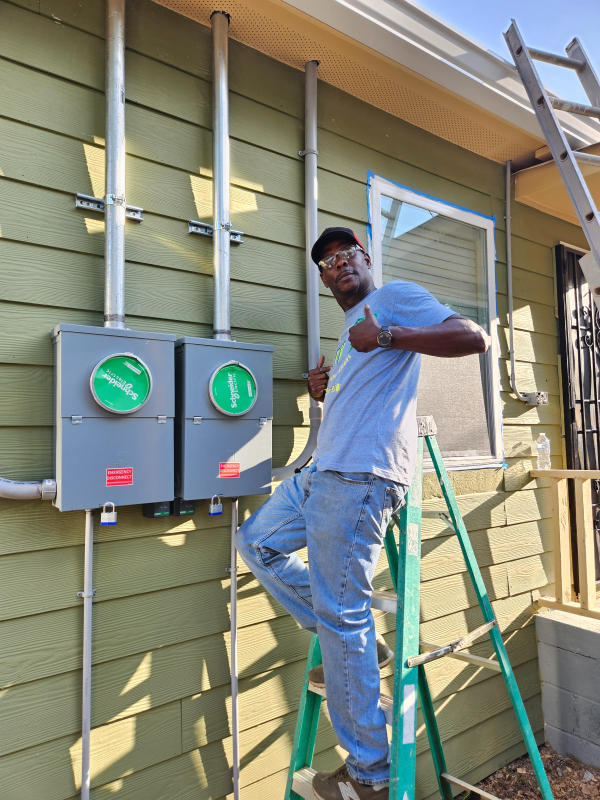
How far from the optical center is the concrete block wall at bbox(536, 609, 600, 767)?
9.11ft

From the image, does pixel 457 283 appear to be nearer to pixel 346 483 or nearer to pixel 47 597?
pixel 346 483

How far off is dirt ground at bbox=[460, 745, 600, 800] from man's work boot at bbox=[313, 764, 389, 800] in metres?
1.44

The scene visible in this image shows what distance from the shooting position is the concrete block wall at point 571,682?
109 inches

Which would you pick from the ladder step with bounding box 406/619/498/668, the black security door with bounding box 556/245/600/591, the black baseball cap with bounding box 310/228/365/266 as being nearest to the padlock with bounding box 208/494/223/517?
the ladder step with bounding box 406/619/498/668

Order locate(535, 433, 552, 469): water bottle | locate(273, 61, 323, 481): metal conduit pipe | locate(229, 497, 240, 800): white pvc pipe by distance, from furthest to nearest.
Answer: locate(535, 433, 552, 469): water bottle → locate(273, 61, 323, 481): metal conduit pipe → locate(229, 497, 240, 800): white pvc pipe

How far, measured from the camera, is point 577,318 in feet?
11.5

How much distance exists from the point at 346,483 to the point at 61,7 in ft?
5.59

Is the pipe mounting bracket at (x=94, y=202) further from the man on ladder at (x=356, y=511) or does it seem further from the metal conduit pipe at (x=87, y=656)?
the metal conduit pipe at (x=87, y=656)

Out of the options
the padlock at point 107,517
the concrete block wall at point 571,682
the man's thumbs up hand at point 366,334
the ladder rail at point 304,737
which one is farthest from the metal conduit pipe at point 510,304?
the padlock at point 107,517

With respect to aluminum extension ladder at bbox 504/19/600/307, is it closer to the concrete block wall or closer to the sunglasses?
the sunglasses

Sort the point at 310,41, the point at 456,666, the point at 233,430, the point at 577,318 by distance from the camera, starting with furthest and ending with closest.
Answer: the point at 577,318, the point at 456,666, the point at 310,41, the point at 233,430

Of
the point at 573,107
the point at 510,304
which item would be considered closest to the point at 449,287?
the point at 510,304

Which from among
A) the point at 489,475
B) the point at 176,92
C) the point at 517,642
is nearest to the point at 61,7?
the point at 176,92

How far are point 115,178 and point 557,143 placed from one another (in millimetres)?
1739
